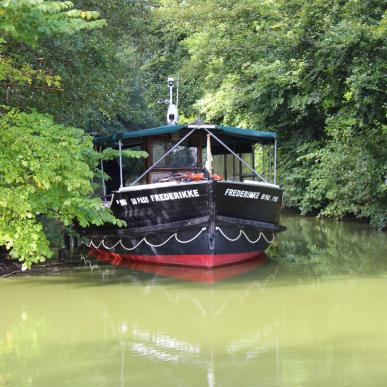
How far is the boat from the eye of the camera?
1082 cm

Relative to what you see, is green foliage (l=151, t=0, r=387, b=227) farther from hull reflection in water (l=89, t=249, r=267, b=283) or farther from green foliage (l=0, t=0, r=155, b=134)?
hull reflection in water (l=89, t=249, r=267, b=283)

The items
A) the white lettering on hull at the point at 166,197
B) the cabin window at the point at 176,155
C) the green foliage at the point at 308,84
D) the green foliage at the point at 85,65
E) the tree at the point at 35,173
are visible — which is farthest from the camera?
the green foliage at the point at 308,84

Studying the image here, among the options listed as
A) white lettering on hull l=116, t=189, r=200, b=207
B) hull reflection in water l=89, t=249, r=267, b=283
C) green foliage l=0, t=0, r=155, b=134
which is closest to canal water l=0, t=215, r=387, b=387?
hull reflection in water l=89, t=249, r=267, b=283

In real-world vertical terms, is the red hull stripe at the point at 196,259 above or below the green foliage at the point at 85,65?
below

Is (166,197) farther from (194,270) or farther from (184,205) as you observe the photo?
(194,270)

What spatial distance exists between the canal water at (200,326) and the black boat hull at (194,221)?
0.37 metres

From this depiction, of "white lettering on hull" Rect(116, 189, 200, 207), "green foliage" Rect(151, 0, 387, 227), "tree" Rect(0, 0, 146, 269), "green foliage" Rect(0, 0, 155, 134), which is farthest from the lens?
"green foliage" Rect(151, 0, 387, 227)

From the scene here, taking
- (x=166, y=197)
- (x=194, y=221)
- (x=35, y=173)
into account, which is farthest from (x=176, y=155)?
(x=35, y=173)

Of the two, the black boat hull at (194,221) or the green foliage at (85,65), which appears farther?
the black boat hull at (194,221)

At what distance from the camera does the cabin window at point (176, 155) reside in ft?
39.7

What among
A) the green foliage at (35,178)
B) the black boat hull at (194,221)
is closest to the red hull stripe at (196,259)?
the black boat hull at (194,221)

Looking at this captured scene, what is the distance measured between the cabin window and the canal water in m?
2.22

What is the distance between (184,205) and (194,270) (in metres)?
1.22

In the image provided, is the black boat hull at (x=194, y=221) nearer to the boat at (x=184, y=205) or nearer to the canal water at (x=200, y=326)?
the boat at (x=184, y=205)
